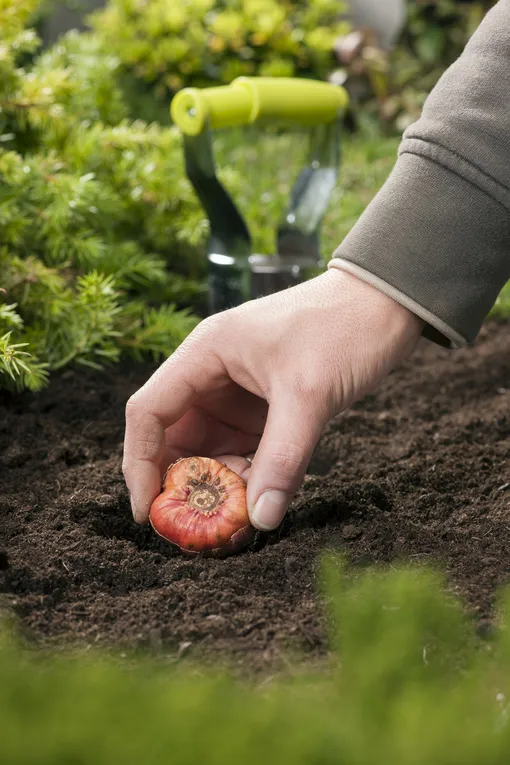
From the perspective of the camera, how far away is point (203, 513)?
1650 mm

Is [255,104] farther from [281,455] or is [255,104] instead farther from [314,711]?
[314,711]

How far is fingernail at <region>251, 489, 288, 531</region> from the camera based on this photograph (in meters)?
1.54

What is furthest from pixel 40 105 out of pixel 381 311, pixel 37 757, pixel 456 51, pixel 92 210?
pixel 456 51

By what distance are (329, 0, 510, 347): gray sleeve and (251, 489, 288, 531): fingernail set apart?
416 mm

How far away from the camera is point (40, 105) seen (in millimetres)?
2758

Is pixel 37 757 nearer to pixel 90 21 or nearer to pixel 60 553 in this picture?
pixel 60 553

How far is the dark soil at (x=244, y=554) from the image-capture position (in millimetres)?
1390

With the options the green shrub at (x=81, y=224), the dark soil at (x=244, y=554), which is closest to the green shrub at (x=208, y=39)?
the green shrub at (x=81, y=224)

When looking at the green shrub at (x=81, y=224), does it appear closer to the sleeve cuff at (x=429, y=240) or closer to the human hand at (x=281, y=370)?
the human hand at (x=281, y=370)

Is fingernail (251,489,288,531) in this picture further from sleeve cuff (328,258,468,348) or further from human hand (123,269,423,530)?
sleeve cuff (328,258,468,348)

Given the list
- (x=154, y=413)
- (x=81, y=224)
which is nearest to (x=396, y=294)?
(x=154, y=413)

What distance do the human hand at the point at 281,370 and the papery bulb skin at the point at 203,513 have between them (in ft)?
0.15

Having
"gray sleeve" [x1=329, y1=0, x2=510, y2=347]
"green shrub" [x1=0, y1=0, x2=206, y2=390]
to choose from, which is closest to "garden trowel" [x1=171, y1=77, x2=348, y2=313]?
"green shrub" [x1=0, y1=0, x2=206, y2=390]

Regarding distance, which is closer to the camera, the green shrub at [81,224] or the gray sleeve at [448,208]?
the gray sleeve at [448,208]
